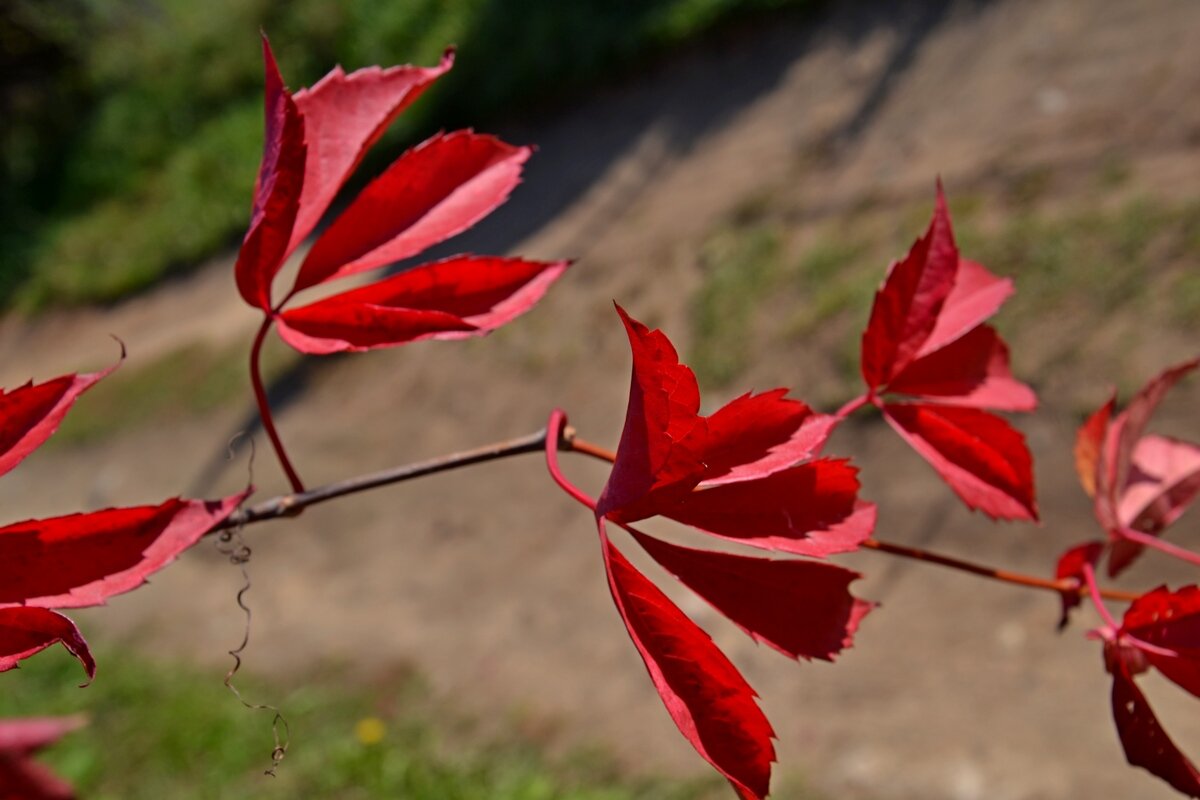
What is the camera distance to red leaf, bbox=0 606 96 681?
0.32 m

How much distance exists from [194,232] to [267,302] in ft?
13.6

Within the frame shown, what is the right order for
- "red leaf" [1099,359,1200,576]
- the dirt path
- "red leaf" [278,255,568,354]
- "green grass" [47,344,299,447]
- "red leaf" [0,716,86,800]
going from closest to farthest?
"red leaf" [278,255,568,354] < "red leaf" [1099,359,1200,576] < "red leaf" [0,716,86,800] < the dirt path < "green grass" [47,344,299,447]

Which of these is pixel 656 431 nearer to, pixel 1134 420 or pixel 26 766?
pixel 1134 420

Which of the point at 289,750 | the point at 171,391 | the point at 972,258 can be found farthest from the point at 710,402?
the point at 171,391

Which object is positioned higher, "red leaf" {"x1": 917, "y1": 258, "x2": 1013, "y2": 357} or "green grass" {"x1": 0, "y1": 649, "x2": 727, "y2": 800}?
"red leaf" {"x1": 917, "y1": 258, "x2": 1013, "y2": 357}

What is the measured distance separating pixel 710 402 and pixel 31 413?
200 centimetres

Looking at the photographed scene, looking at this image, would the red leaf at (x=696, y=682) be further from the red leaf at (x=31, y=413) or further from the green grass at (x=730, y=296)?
the green grass at (x=730, y=296)

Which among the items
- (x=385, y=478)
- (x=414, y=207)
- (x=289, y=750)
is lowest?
(x=289, y=750)

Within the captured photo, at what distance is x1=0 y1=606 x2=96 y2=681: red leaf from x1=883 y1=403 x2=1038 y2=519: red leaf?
361 mm

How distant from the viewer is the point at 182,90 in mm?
4562

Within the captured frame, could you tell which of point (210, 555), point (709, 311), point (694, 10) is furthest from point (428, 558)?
point (694, 10)

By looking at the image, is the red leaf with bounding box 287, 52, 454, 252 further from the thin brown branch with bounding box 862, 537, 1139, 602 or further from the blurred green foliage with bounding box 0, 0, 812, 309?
the blurred green foliage with bounding box 0, 0, 812, 309

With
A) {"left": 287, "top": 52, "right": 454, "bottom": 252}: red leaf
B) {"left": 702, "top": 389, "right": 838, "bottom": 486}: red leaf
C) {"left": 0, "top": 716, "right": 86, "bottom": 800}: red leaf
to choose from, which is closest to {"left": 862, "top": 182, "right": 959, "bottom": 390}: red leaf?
{"left": 702, "top": 389, "right": 838, "bottom": 486}: red leaf

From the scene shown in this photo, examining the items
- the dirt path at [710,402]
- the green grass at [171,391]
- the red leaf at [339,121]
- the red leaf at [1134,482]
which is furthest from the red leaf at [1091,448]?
the green grass at [171,391]
